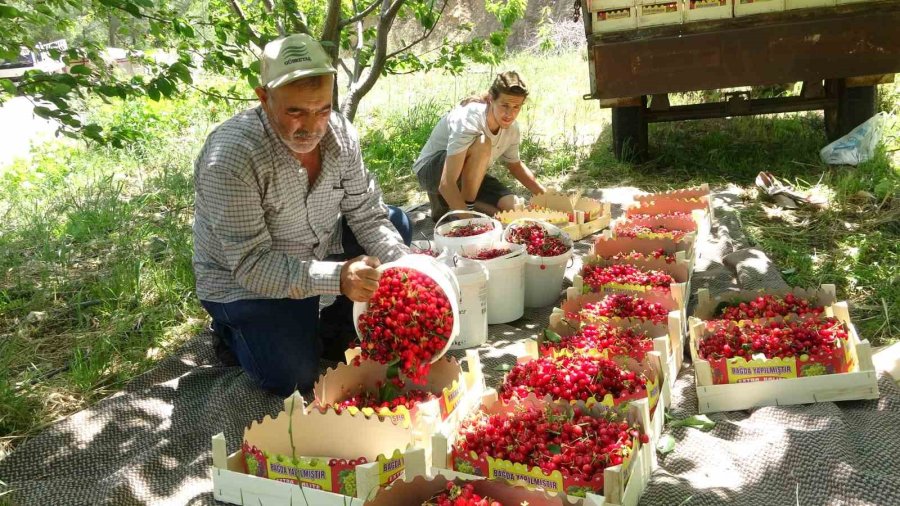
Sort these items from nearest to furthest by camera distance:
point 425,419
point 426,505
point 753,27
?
point 426,505 < point 425,419 < point 753,27

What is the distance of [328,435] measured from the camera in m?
2.59

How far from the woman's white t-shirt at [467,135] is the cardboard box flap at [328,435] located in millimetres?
2490

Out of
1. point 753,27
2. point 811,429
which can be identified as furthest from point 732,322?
point 753,27

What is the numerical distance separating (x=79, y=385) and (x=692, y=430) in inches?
100

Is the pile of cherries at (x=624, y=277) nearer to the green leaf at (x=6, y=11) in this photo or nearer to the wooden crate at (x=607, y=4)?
the wooden crate at (x=607, y=4)

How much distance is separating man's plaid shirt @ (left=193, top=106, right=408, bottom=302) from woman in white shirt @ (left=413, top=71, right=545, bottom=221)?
4.68ft

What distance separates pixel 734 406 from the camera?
283 cm

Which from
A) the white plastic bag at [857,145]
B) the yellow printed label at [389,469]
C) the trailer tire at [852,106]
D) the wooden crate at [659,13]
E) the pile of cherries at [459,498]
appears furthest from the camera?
the trailer tire at [852,106]

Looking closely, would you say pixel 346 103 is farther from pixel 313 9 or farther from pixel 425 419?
pixel 425 419

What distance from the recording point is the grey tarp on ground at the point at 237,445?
234cm

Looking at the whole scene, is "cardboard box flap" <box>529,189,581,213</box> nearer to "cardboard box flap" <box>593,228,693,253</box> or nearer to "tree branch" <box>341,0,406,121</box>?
"cardboard box flap" <box>593,228,693,253</box>

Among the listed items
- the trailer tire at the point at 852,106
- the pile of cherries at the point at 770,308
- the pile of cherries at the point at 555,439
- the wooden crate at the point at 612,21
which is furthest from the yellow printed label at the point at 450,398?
the trailer tire at the point at 852,106

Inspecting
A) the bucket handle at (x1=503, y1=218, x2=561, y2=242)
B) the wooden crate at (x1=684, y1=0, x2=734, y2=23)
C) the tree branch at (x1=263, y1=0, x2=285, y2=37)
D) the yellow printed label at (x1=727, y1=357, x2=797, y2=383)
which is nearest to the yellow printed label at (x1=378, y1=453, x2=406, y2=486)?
the yellow printed label at (x1=727, y1=357, x2=797, y2=383)

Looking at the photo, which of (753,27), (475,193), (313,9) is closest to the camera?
(475,193)
